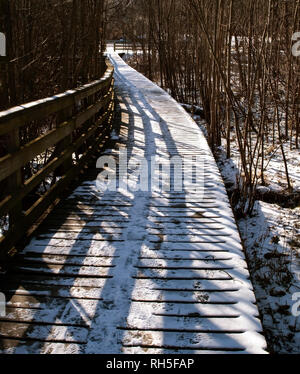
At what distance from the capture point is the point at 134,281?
2969mm

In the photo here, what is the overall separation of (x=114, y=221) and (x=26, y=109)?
141 centimetres

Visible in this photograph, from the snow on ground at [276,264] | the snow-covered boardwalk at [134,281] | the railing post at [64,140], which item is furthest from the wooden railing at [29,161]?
the snow on ground at [276,264]

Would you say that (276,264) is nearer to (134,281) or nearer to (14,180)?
(134,281)

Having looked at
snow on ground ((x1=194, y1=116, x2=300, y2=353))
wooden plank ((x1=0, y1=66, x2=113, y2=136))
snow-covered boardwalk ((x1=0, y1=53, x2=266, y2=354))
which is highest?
wooden plank ((x1=0, y1=66, x2=113, y2=136))

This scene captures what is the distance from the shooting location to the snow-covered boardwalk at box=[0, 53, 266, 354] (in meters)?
2.39

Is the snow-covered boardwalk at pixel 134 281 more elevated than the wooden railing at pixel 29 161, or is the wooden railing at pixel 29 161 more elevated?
the wooden railing at pixel 29 161

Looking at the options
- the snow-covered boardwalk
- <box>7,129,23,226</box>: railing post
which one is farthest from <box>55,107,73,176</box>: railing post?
<box>7,129,23,226</box>: railing post

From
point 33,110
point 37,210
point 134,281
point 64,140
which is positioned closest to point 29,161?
point 37,210

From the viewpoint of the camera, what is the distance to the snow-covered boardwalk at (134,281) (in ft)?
7.84

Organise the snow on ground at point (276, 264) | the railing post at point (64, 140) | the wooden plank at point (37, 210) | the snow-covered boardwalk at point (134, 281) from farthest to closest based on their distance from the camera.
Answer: the railing post at point (64, 140), the snow on ground at point (276, 264), the wooden plank at point (37, 210), the snow-covered boardwalk at point (134, 281)

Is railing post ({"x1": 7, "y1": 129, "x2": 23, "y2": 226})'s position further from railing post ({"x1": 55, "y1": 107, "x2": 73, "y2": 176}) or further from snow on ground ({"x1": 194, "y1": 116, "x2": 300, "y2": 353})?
snow on ground ({"x1": 194, "y1": 116, "x2": 300, "y2": 353})

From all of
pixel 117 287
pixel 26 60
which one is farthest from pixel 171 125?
pixel 117 287

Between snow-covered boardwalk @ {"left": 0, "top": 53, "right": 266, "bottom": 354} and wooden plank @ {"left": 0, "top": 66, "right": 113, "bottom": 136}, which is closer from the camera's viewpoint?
snow-covered boardwalk @ {"left": 0, "top": 53, "right": 266, "bottom": 354}

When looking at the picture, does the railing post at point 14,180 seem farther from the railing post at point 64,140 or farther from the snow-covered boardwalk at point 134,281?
the railing post at point 64,140
